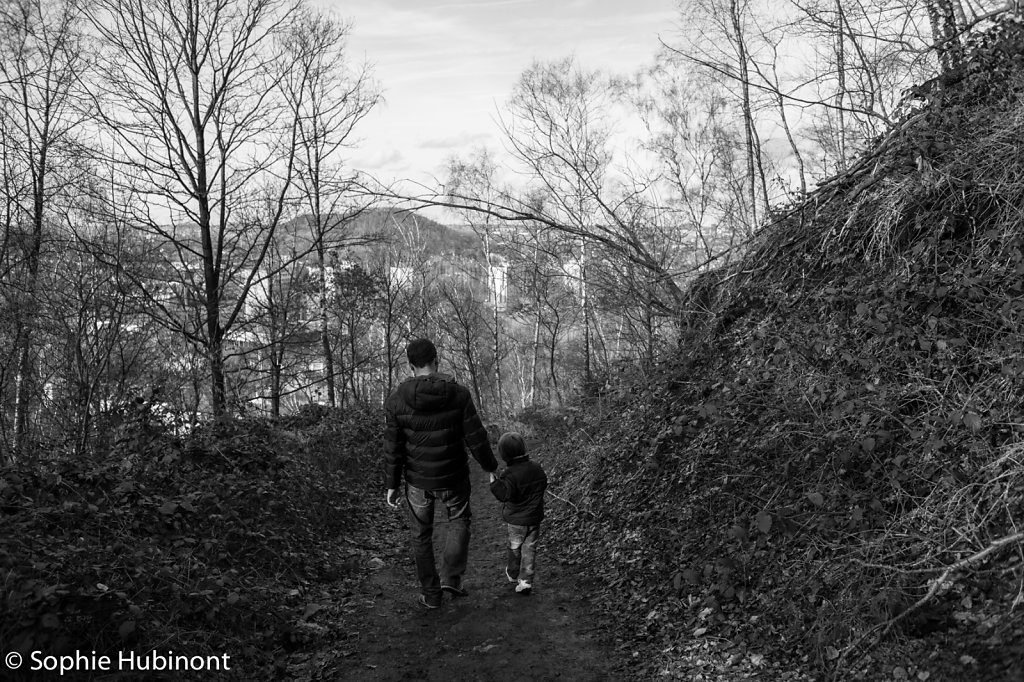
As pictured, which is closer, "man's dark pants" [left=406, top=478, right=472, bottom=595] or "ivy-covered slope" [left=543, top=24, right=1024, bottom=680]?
"ivy-covered slope" [left=543, top=24, right=1024, bottom=680]

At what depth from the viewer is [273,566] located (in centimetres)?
629

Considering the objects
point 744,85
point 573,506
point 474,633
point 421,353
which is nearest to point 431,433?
point 421,353

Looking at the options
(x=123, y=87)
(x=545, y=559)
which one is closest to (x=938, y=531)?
(x=545, y=559)

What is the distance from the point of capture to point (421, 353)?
5.74 meters

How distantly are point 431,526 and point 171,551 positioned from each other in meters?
2.12

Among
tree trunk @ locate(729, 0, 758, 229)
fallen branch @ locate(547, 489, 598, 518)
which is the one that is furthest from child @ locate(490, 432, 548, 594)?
tree trunk @ locate(729, 0, 758, 229)

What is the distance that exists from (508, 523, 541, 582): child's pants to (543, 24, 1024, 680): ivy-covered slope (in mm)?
708

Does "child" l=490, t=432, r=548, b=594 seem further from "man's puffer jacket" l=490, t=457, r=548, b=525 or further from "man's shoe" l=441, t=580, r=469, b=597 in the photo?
"man's shoe" l=441, t=580, r=469, b=597

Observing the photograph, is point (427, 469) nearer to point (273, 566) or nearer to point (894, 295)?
point (273, 566)

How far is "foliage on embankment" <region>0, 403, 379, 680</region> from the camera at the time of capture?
398 centimetres

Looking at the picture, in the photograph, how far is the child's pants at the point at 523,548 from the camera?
614 cm

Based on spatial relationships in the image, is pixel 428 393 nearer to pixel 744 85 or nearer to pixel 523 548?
pixel 523 548

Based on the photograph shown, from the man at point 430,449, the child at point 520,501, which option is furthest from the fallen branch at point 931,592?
the man at point 430,449

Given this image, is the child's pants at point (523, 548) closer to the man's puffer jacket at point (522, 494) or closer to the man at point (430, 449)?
the man's puffer jacket at point (522, 494)
